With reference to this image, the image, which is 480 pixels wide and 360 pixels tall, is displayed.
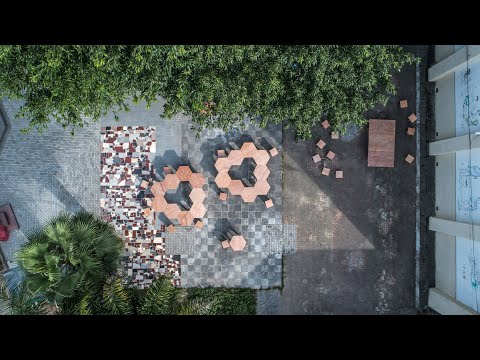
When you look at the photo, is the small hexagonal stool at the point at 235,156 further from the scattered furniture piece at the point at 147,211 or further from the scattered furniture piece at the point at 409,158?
the scattered furniture piece at the point at 409,158

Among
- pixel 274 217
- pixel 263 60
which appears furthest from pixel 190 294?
pixel 263 60

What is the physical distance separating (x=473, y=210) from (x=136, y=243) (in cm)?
979

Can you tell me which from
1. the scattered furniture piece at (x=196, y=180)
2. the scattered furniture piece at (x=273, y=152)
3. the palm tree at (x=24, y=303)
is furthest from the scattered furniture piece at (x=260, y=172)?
the palm tree at (x=24, y=303)

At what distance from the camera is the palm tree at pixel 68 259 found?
745 centimetres

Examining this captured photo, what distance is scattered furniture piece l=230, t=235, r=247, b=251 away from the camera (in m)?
10.7

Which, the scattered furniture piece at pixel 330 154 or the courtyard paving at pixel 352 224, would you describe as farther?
the courtyard paving at pixel 352 224

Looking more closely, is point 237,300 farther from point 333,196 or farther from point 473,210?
point 473,210

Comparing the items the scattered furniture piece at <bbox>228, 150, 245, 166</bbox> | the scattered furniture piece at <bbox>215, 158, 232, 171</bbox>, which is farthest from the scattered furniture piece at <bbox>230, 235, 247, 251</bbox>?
the scattered furniture piece at <bbox>228, 150, 245, 166</bbox>

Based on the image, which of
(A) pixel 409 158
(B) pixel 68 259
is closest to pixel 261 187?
(A) pixel 409 158

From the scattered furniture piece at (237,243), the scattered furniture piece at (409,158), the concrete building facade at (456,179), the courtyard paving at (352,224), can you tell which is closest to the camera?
the concrete building facade at (456,179)

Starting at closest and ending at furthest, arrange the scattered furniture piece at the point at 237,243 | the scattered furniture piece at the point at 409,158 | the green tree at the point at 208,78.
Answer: the green tree at the point at 208,78
the scattered furniture piece at the point at 237,243
the scattered furniture piece at the point at 409,158

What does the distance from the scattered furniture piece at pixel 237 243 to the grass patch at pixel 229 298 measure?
1.42m

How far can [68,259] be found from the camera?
7.92 m

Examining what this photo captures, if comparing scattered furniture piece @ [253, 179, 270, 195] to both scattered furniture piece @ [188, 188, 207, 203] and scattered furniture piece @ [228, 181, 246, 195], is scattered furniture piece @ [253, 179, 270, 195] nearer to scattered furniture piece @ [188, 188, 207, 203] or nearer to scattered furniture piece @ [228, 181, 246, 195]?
scattered furniture piece @ [228, 181, 246, 195]
